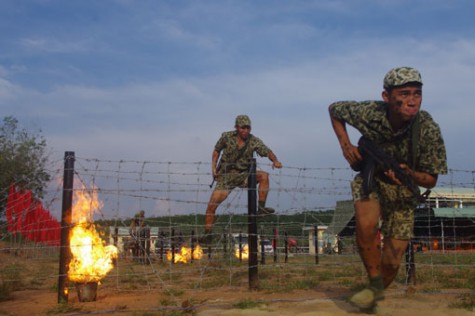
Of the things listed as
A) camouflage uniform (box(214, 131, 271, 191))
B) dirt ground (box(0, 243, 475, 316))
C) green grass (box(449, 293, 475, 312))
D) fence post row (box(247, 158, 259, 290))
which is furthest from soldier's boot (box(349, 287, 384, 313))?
camouflage uniform (box(214, 131, 271, 191))

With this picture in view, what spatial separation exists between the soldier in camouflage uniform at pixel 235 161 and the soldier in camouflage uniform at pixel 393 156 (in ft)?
9.68

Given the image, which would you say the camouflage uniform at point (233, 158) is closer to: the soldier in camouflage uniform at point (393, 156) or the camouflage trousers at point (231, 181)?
the camouflage trousers at point (231, 181)

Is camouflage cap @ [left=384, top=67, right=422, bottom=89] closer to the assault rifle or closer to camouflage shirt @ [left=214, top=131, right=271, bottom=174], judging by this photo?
the assault rifle

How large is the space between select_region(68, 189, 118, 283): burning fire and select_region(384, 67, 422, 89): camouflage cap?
386 centimetres

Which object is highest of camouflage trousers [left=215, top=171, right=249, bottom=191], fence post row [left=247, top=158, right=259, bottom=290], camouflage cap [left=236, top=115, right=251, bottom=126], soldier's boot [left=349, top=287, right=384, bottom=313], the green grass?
camouflage cap [left=236, top=115, right=251, bottom=126]

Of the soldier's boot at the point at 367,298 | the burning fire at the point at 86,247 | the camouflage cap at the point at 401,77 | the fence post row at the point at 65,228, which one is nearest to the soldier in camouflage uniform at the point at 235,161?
the burning fire at the point at 86,247

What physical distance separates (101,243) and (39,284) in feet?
9.13

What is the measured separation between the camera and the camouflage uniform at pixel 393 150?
417 centimetres

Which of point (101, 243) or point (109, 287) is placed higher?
point (101, 243)

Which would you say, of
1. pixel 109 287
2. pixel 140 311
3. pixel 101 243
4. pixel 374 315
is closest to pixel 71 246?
pixel 101 243

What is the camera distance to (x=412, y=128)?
4129 millimetres

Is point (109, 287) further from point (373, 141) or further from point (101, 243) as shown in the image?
point (373, 141)

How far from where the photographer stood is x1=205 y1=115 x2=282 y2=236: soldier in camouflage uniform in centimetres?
734

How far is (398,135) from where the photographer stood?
4.20 m
